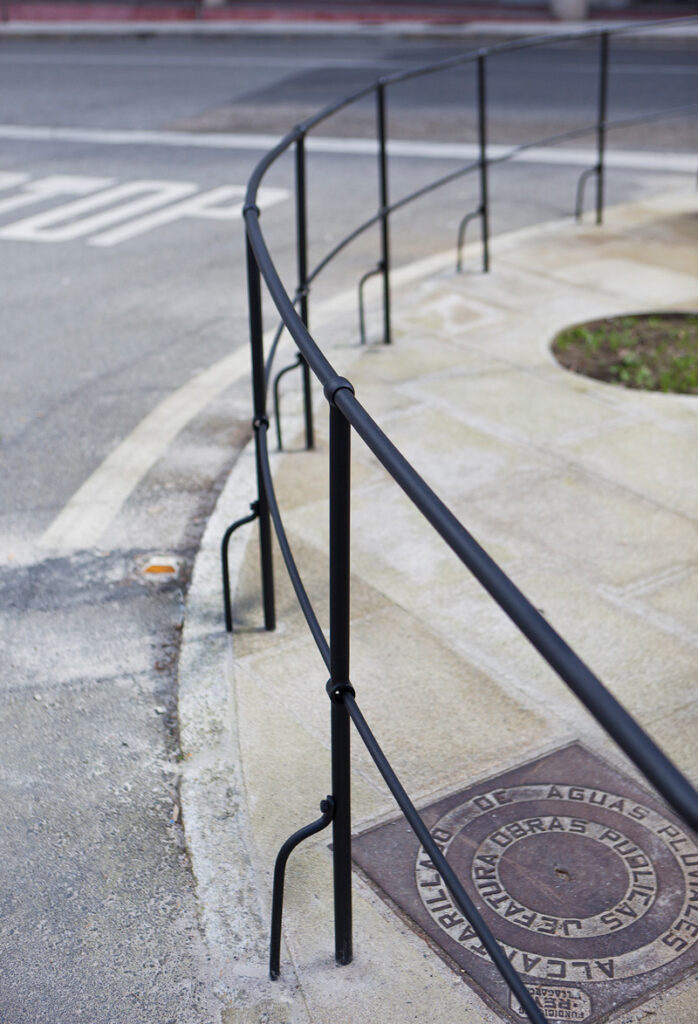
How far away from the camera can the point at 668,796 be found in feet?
4.35

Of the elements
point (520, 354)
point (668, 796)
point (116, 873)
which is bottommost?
point (116, 873)

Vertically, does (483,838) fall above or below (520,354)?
below

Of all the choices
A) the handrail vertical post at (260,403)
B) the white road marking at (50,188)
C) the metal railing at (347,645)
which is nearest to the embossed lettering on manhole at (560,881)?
the metal railing at (347,645)

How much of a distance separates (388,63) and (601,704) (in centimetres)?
1965

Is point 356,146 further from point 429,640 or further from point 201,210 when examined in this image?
point 429,640

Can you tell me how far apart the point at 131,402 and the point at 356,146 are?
694 cm

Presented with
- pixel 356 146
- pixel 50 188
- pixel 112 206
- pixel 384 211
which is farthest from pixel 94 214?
pixel 384 211

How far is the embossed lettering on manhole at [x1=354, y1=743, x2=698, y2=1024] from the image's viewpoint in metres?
2.73

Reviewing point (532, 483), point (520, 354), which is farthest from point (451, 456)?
point (520, 354)

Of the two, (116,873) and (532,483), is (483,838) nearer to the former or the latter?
(116,873)

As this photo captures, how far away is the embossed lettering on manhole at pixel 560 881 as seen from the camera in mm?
2729

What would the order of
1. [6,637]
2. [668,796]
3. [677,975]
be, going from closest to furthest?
[668,796] < [677,975] < [6,637]

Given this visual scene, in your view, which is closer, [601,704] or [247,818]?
[601,704]

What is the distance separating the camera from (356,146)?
40.9 ft
